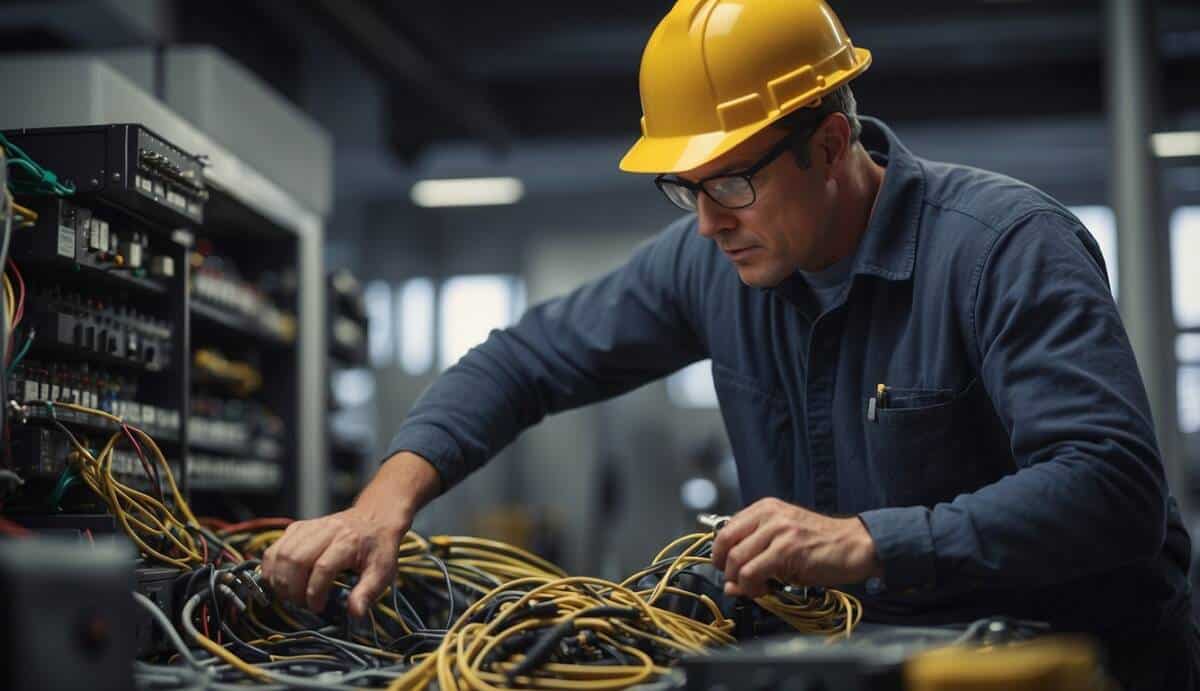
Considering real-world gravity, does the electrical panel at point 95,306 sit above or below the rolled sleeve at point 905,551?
above

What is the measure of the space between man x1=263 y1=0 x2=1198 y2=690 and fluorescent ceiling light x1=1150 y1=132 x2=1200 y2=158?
3.13 m

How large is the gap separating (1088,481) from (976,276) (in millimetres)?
339

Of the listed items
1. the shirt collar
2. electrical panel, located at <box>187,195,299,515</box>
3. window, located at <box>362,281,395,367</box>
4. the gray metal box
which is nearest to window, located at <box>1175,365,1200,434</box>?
window, located at <box>362,281,395,367</box>

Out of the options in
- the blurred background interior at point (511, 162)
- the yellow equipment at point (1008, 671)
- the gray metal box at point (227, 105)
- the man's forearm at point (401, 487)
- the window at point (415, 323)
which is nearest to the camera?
the yellow equipment at point (1008, 671)

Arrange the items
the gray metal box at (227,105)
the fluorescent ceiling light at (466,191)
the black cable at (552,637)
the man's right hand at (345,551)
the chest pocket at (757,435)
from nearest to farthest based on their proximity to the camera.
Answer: the black cable at (552,637) < the man's right hand at (345,551) < the chest pocket at (757,435) < the gray metal box at (227,105) < the fluorescent ceiling light at (466,191)

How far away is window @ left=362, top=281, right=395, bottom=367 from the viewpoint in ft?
31.7

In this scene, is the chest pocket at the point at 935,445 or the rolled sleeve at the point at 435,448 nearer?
the chest pocket at the point at 935,445

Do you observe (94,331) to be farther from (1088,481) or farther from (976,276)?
(1088,481)

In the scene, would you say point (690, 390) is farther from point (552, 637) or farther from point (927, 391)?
point (552, 637)

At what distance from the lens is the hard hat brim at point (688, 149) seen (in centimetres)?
156

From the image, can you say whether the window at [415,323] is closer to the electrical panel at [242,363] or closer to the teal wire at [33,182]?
the electrical panel at [242,363]

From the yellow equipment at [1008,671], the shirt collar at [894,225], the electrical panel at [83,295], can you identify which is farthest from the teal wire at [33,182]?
the yellow equipment at [1008,671]

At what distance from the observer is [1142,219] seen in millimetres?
4402

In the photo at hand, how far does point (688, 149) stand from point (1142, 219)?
337cm
